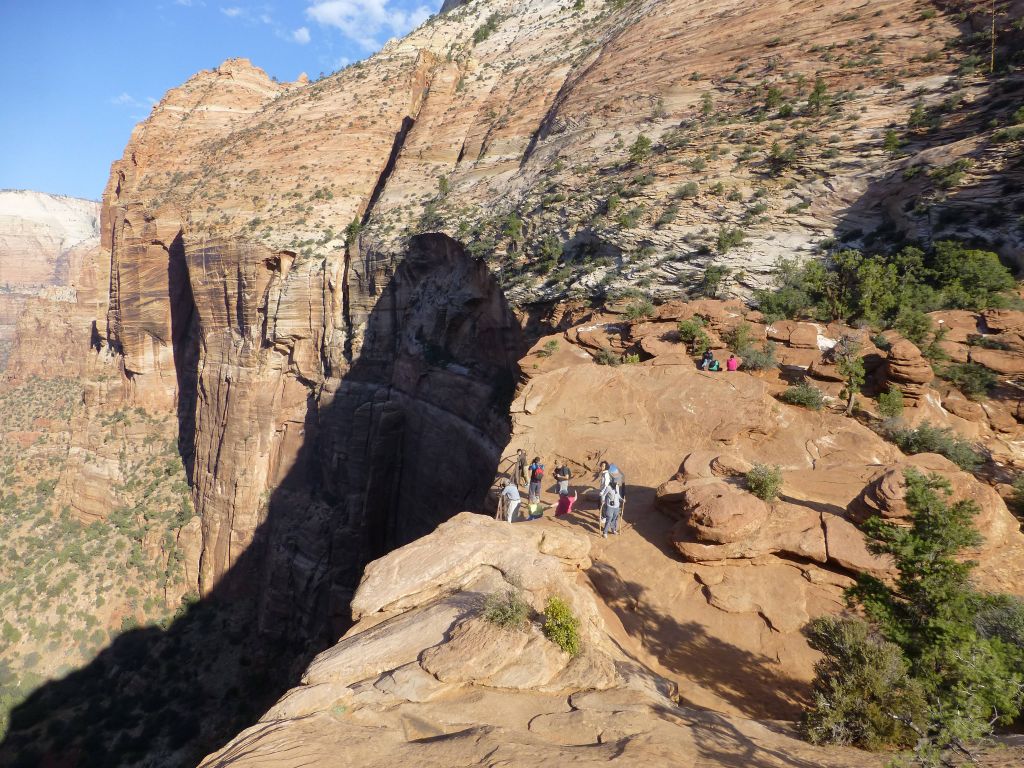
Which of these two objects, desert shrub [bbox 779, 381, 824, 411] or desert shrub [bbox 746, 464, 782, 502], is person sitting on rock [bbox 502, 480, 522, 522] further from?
desert shrub [bbox 779, 381, 824, 411]

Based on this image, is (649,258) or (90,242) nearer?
(649,258)

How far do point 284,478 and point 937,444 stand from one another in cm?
2982

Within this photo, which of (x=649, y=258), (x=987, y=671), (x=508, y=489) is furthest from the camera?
(x=649, y=258)

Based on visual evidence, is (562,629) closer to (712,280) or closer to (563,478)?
(563,478)

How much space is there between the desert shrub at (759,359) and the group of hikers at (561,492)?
518 centimetres

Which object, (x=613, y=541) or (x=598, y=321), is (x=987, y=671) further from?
(x=598, y=321)

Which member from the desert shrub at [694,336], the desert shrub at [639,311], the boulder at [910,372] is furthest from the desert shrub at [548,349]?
the boulder at [910,372]

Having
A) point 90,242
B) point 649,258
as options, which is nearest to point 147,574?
point 649,258

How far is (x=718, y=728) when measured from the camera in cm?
440

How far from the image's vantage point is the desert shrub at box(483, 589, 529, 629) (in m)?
5.16

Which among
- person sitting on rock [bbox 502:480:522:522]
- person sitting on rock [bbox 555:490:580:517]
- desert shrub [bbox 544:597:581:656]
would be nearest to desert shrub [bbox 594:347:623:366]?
person sitting on rock [bbox 555:490:580:517]

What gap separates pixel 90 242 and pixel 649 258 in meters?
176

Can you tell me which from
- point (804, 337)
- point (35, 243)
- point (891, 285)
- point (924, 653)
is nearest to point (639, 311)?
point (804, 337)

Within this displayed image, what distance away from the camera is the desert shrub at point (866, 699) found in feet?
13.2
